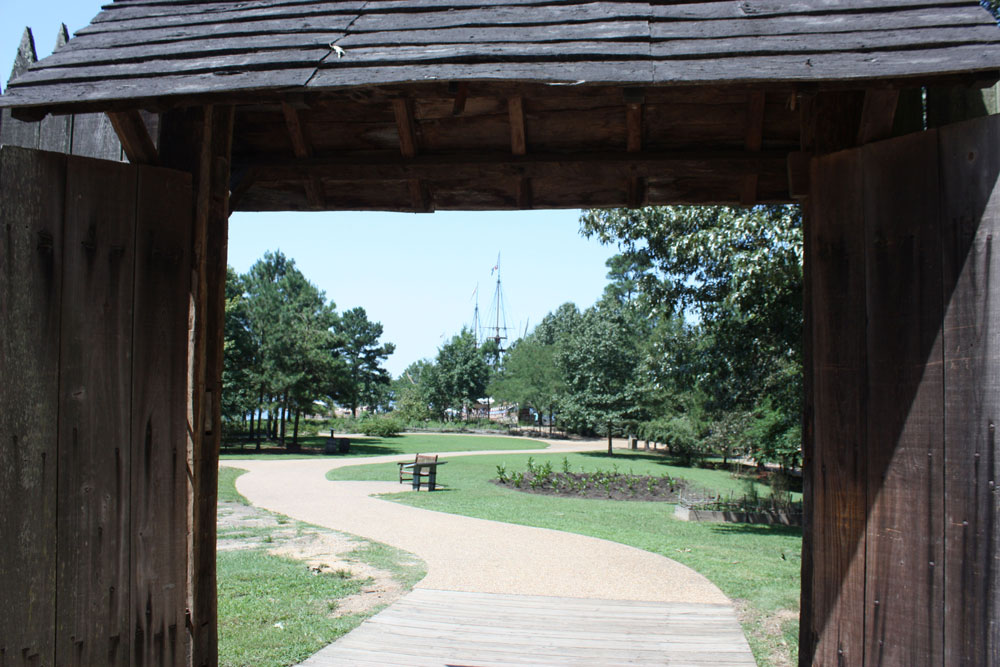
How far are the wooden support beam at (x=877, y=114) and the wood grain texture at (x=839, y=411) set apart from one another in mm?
126

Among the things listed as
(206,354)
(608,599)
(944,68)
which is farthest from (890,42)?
(608,599)

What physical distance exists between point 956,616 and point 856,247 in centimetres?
148

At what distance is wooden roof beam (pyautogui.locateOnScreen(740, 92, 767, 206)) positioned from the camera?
157 inches

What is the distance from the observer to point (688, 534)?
13758 mm

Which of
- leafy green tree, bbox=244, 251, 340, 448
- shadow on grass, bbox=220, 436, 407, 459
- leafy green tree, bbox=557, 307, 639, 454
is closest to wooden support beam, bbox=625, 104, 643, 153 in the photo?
shadow on grass, bbox=220, 436, 407, 459

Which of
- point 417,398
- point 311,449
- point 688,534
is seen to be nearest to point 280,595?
point 688,534

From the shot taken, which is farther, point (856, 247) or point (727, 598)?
point (727, 598)

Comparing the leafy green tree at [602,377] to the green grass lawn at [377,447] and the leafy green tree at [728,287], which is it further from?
the leafy green tree at [728,287]

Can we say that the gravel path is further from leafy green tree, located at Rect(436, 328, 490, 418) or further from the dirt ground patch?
leafy green tree, located at Rect(436, 328, 490, 418)

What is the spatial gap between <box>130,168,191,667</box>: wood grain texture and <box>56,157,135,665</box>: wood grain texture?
45 mm

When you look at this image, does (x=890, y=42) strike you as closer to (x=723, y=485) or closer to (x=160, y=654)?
(x=160, y=654)

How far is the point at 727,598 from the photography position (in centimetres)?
825

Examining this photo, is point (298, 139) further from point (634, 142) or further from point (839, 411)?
point (839, 411)

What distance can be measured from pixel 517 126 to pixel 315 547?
8545mm
